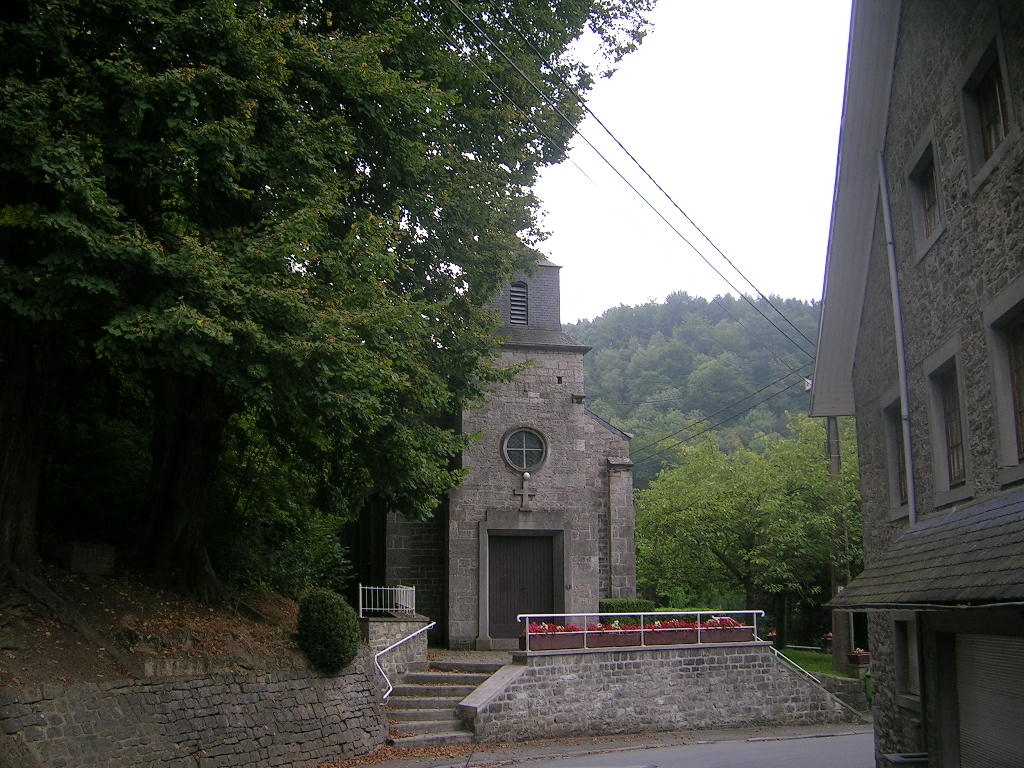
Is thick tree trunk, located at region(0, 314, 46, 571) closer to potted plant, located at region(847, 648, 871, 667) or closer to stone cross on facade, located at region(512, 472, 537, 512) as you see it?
stone cross on facade, located at region(512, 472, 537, 512)

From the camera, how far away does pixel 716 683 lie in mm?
18375

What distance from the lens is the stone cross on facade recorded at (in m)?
22.1

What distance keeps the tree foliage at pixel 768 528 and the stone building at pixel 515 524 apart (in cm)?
677

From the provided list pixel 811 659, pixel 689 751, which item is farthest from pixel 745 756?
pixel 811 659

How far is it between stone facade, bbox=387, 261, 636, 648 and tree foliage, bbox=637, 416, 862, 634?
6672mm

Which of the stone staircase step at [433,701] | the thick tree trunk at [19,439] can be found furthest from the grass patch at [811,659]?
the thick tree trunk at [19,439]

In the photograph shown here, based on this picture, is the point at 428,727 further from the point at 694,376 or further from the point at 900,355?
the point at 694,376

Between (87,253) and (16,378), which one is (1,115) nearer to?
(87,253)

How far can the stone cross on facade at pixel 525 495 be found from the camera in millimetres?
22109

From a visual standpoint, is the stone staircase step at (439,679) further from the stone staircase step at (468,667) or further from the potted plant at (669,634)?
the potted plant at (669,634)

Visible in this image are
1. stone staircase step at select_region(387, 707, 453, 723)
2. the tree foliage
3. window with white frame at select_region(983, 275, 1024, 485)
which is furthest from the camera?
the tree foliage

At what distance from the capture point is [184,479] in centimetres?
1363

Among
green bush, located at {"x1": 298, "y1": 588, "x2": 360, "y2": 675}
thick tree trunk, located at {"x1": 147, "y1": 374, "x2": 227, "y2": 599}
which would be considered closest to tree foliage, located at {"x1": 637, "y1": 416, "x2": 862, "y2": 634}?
green bush, located at {"x1": 298, "y1": 588, "x2": 360, "y2": 675}

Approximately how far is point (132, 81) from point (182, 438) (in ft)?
17.8
